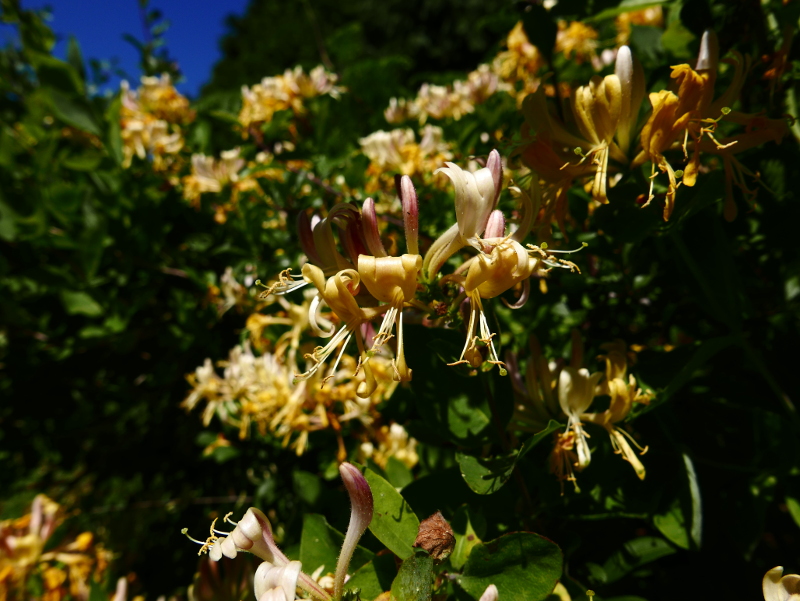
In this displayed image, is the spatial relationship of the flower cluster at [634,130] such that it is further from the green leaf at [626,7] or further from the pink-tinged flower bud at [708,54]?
the green leaf at [626,7]

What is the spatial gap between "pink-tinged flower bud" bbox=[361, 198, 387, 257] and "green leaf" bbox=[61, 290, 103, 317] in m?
1.53

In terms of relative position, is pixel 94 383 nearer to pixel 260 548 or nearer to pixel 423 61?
pixel 260 548

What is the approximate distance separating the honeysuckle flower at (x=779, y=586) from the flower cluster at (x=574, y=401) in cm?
16

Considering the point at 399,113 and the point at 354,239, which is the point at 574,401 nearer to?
the point at 354,239

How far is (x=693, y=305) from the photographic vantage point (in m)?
1.06

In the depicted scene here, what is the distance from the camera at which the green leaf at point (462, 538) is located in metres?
0.62

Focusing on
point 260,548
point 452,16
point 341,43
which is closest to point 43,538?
point 260,548

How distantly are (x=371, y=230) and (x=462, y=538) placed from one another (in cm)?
39

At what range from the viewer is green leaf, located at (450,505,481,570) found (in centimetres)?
62

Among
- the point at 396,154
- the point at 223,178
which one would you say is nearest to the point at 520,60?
the point at 396,154

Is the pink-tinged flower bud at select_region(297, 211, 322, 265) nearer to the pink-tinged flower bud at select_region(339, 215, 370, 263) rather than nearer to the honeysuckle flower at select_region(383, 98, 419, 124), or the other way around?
the pink-tinged flower bud at select_region(339, 215, 370, 263)

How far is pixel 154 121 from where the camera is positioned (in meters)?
2.13

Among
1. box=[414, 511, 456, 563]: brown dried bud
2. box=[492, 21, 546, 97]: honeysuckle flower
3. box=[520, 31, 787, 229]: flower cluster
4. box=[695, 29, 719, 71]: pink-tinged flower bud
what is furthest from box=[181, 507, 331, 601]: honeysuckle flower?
box=[492, 21, 546, 97]: honeysuckle flower

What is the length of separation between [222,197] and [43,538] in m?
1.05
